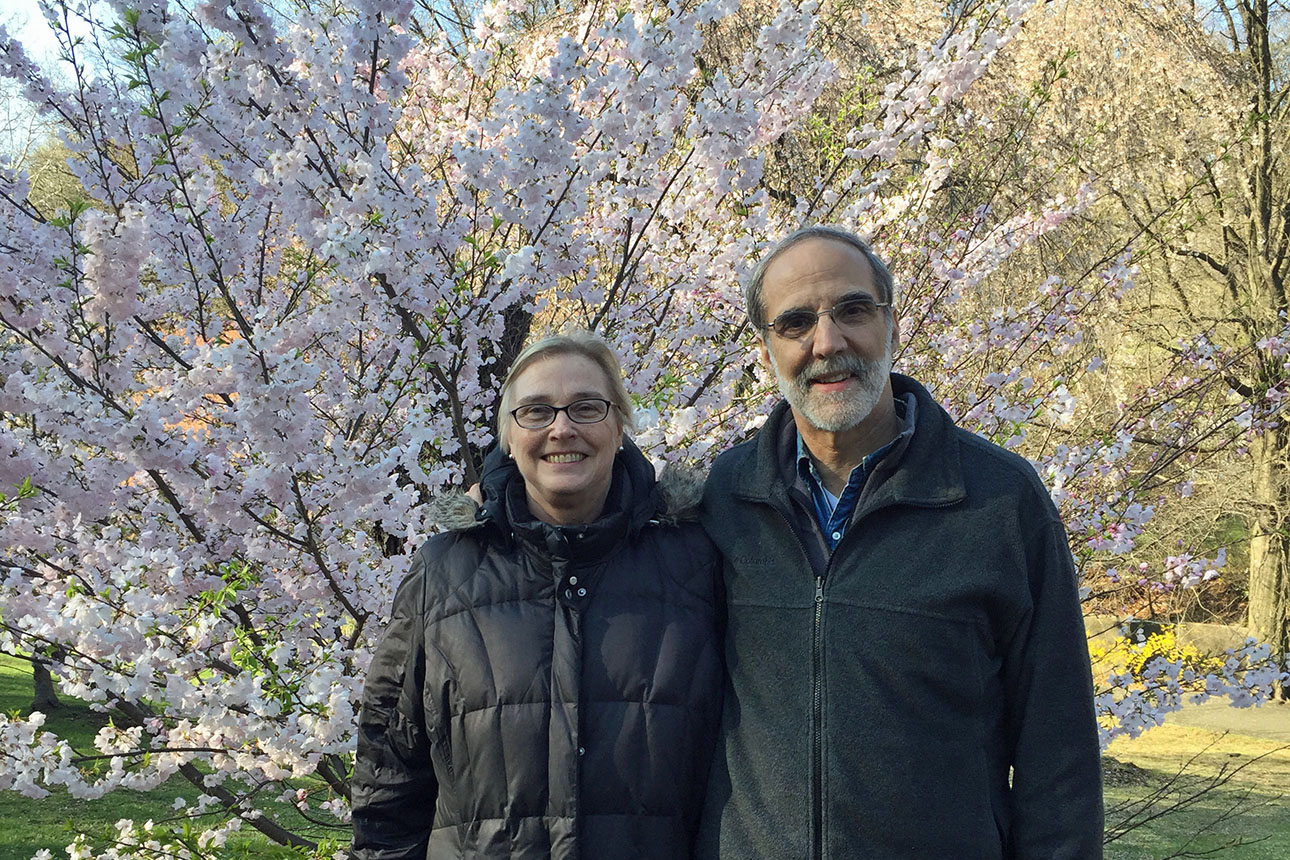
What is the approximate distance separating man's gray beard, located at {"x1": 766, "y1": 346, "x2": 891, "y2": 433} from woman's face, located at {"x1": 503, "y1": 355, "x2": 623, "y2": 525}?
1.21ft

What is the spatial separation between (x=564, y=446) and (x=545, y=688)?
1.40 ft

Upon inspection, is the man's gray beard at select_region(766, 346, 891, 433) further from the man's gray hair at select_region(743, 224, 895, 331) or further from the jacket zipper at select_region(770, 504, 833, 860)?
the jacket zipper at select_region(770, 504, 833, 860)

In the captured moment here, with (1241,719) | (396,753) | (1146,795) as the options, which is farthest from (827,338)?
(1241,719)

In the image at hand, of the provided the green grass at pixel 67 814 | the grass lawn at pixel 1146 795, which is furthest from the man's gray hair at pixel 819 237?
the green grass at pixel 67 814

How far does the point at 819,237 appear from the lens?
189 cm

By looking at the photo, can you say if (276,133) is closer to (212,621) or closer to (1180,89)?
(212,621)

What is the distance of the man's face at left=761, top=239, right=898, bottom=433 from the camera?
183 centimetres

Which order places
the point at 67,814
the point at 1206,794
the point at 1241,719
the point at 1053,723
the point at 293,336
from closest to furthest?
the point at 1053,723, the point at 293,336, the point at 1206,794, the point at 67,814, the point at 1241,719

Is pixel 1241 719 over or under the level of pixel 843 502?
under

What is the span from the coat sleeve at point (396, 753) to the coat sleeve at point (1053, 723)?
3.45 ft

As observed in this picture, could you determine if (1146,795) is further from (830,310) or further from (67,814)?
(830,310)

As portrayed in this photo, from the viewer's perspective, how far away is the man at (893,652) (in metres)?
1.65

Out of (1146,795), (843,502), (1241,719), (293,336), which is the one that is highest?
(293,336)

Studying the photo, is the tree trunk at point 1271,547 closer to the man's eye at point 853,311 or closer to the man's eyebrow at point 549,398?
the man's eye at point 853,311
